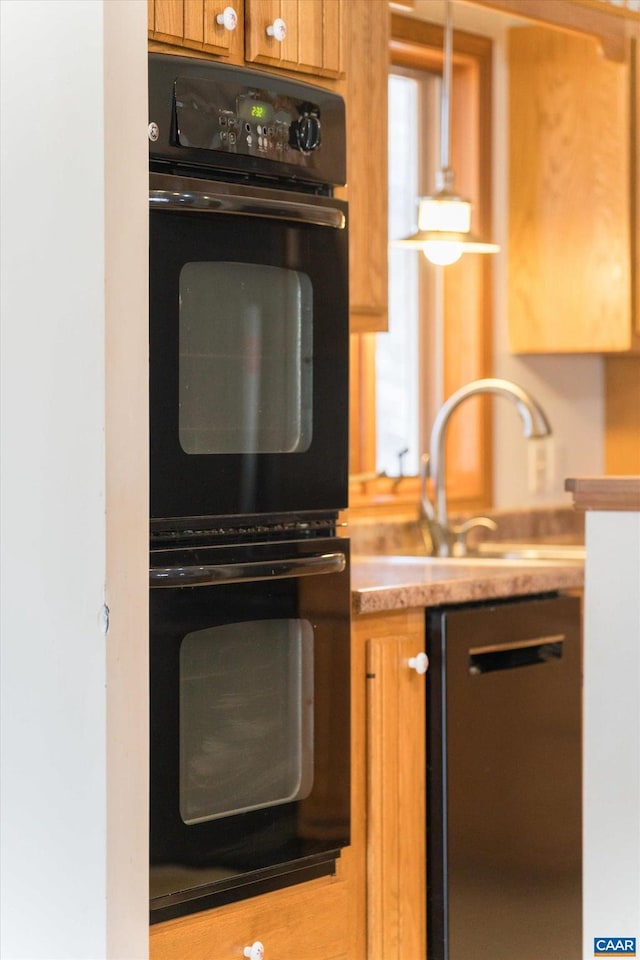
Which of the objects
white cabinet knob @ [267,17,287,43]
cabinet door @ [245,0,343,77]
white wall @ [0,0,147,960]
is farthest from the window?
white wall @ [0,0,147,960]

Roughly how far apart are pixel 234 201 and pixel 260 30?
1.08 ft

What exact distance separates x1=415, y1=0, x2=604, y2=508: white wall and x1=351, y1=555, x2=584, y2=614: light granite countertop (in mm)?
681

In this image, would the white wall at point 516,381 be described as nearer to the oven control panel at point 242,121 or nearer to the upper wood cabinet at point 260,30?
the upper wood cabinet at point 260,30

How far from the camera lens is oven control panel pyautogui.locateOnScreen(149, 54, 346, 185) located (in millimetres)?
1896

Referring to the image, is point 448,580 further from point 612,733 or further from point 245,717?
point 612,733

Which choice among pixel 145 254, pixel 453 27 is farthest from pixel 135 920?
pixel 453 27

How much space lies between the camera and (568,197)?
10.7ft

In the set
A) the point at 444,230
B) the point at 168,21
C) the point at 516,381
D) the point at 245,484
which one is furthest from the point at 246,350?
the point at 516,381

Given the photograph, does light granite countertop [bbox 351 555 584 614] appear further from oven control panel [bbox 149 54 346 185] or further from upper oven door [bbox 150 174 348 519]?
oven control panel [bbox 149 54 346 185]

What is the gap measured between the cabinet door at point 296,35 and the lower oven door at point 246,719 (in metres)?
0.78

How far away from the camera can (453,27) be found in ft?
10.6

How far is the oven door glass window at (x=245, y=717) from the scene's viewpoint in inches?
76.8

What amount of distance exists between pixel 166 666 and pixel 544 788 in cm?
92

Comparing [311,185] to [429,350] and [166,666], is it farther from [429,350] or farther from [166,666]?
[429,350]
